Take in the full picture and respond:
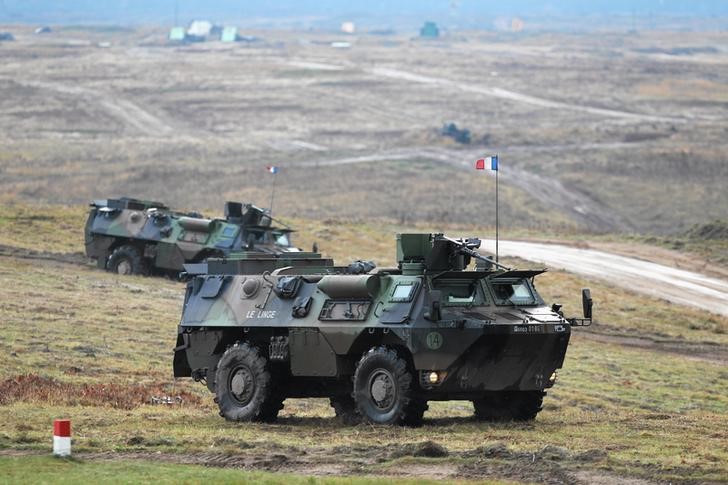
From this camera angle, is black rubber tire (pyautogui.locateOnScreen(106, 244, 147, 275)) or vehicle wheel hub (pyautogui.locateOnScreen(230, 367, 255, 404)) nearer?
vehicle wheel hub (pyautogui.locateOnScreen(230, 367, 255, 404))

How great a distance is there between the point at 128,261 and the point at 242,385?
25.5 metres

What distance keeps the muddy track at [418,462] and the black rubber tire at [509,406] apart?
3.90m

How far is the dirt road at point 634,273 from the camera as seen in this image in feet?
163

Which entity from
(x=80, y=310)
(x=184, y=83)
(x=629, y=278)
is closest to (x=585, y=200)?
(x=629, y=278)

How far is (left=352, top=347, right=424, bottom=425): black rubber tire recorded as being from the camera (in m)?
21.5

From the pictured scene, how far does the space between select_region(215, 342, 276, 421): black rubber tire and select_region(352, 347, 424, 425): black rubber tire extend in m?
1.79

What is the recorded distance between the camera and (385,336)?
22.2 m

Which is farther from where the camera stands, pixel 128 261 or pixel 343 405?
pixel 128 261

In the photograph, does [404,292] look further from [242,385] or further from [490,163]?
[490,163]

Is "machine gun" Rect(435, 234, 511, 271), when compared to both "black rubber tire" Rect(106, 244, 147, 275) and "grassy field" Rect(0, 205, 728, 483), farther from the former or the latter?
"black rubber tire" Rect(106, 244, 147, 275)

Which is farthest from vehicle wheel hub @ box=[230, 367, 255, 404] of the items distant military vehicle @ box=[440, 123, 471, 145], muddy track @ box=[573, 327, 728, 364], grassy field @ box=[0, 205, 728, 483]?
distant military vehicle @ box=[440, 123, 471, 145]

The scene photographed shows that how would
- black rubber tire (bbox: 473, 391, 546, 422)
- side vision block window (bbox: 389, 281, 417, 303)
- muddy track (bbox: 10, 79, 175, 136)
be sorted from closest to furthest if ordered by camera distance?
side vision block window (bbox: 389, 281, 417, 303) → black rubber tire (bbox: 473, 391, 546, 422) → muddy track (bbox: 10, 79, 175, 136)

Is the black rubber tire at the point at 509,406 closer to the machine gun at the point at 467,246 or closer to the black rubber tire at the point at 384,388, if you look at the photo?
the black rubber tire at the point at 384,388

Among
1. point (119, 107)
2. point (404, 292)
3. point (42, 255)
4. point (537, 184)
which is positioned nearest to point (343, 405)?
point (404, 292)
